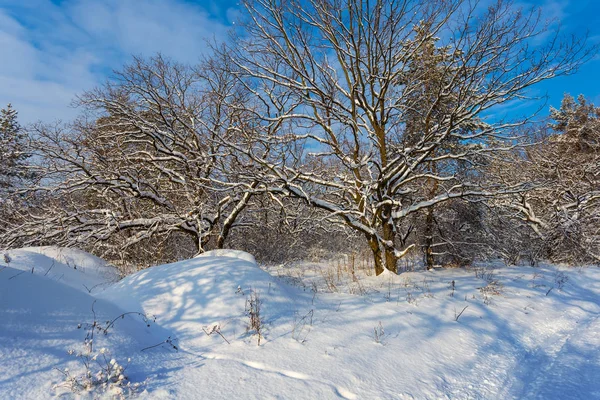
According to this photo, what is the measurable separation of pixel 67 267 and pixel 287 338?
5281mm

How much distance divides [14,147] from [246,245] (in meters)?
7.86

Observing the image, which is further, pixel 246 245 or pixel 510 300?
pixel 246 245

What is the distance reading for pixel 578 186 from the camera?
12797 millimetres

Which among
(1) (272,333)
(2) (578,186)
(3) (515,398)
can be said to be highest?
(2) (578,186)

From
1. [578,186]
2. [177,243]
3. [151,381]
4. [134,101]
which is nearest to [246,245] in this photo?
[177,243]

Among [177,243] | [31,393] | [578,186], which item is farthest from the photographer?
[578,186]

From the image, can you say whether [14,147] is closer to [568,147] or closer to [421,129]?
[421,129]

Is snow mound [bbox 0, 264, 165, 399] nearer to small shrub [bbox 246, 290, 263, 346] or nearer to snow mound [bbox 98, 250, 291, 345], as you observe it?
snow mound [bbox 98, 250, 291, 345]

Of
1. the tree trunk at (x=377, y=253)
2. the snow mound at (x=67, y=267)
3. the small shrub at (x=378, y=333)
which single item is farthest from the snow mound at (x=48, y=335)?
the tree trunk at (x=377, y=253)

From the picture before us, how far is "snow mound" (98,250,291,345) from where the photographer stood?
361cm

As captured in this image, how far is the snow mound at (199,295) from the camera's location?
3605 millimetres

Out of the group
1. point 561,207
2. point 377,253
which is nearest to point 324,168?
point 377,253

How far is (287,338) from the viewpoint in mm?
3418

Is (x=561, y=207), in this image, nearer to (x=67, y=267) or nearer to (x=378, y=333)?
(x=378, y=333)
